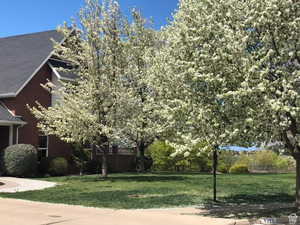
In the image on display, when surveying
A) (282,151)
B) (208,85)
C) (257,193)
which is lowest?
(257,193)

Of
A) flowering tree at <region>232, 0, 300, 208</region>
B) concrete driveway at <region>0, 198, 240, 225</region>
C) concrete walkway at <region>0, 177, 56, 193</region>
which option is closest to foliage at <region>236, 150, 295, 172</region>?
concrete walkway at <region>0, 177, 56, 193</region>

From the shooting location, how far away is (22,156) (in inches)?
944

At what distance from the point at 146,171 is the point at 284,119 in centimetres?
2101

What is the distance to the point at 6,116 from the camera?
25.0 metres

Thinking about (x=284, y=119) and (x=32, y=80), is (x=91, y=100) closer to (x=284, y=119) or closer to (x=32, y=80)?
(x=32, y=80)

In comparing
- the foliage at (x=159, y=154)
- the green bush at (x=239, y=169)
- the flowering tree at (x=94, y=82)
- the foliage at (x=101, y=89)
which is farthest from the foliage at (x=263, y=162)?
the flowering tree at (x=94, y=82)

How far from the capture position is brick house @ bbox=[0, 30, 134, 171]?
25.8 m

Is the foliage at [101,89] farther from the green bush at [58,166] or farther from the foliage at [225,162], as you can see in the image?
the foliage at [225,162]

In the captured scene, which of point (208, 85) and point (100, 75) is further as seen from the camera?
point (100, 75)

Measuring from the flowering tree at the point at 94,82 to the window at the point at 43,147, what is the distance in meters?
3.85

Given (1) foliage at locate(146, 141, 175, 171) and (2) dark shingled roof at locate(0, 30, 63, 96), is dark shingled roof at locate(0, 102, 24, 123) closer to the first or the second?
(2) dark shingled roof at locate(0, 30, 63, 96)

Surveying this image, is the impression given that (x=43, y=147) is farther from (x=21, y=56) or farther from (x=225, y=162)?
(x=225, y=162)

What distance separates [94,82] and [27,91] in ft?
19.6

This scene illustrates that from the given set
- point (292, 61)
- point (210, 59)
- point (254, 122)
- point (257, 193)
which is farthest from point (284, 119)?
point (257, 193)
